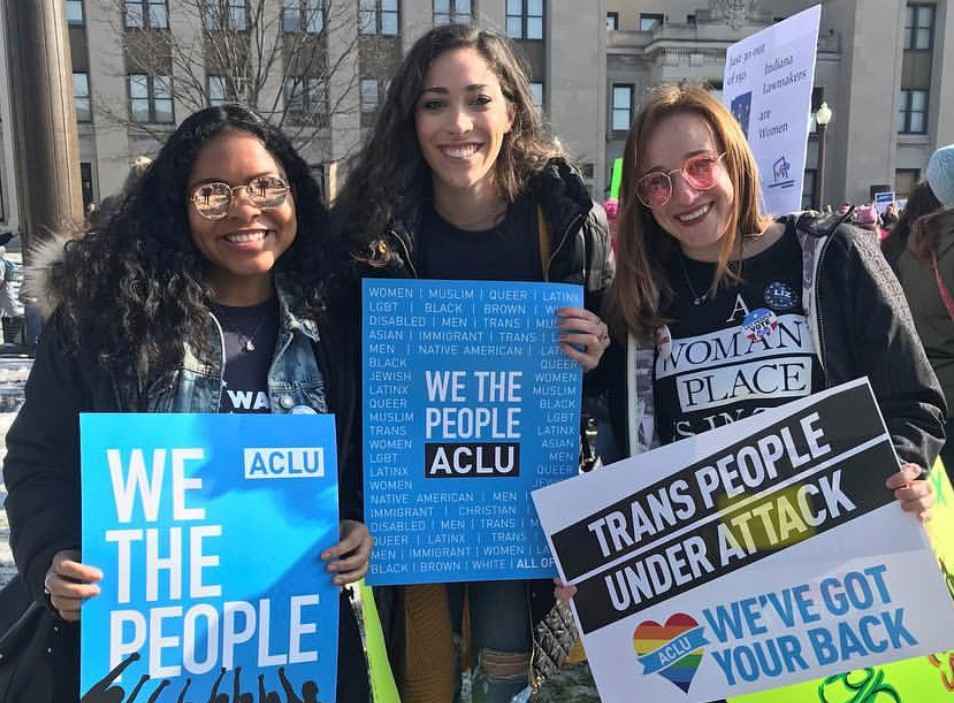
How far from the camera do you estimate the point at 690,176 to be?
6.86 feet

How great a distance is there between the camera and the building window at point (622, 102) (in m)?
32.9

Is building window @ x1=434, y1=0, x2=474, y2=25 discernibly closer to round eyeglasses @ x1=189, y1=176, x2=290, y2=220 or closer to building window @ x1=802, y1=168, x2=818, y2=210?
building window @ x1=802, y1=168, x2=818, y2=210

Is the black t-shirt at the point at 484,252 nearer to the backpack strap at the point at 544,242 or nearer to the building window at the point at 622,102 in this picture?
the backpack strap at the point at 544,242

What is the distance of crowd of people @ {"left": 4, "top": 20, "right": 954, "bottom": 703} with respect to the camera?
1.88 m

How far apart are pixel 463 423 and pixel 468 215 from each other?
25.5 inches

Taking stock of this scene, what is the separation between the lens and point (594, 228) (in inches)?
92.1

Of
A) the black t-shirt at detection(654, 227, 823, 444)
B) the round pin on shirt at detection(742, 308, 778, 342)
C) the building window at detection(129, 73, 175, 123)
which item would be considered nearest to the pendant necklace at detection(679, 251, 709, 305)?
the black t-shirt at detection(654, 227, 823, 444)

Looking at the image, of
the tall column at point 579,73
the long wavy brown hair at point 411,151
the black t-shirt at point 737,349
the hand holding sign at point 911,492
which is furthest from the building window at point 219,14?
the tall column at point 579,73

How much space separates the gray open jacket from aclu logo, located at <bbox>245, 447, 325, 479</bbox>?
4.33 feet

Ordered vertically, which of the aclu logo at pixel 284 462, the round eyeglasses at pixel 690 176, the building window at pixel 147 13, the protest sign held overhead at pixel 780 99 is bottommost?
the aclu logo at pixel 284 462

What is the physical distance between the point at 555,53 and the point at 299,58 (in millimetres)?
14914

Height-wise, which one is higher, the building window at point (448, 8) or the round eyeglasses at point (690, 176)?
the building window at point (448, 8)

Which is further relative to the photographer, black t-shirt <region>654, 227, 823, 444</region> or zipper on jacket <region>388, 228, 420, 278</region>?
zipper on jacket <region>388, 228, 420, 278</region>

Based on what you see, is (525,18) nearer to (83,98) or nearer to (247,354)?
(83,98)
